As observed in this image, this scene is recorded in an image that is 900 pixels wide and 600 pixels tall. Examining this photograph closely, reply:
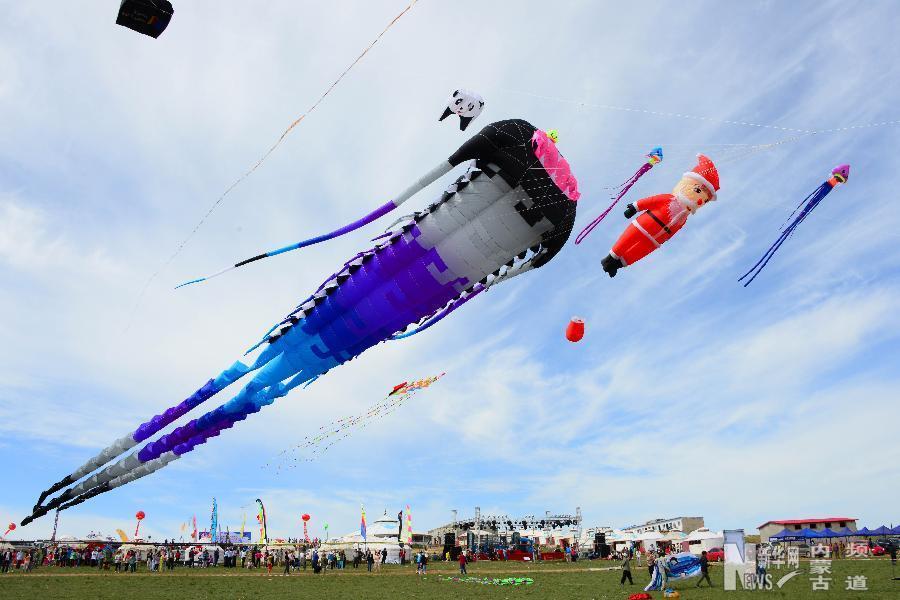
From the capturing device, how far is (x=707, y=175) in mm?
10078

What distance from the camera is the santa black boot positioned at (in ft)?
35.1

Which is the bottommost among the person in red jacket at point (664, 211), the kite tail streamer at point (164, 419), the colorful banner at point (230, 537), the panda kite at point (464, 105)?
the colorful banner at point (230, 537)

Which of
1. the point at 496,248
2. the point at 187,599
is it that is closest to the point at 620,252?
the point at 496,248

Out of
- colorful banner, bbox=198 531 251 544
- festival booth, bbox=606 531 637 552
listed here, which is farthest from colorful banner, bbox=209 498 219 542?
festival booth, bbox=606 531 637 552

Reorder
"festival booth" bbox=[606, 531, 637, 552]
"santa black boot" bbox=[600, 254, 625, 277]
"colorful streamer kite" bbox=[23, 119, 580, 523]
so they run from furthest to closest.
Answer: "festival booth" bbox=[606, 531, 637, 552]
"colorful streamer kite" bbox=[23, 119, 580, 523]
"santa black boot" bbox=[600, 254, 625, 277]

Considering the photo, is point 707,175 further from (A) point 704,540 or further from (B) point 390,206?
(A) point 704,540

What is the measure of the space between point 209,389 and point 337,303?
238 inches

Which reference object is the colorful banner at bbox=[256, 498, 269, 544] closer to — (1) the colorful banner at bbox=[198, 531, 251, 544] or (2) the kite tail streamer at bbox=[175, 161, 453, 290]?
(1) the colorful banner at bbox=[198, 531, 251, 544]

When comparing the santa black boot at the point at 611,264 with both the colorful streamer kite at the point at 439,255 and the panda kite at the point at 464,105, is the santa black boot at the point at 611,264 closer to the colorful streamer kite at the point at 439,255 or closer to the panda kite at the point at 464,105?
the colorful streamer kite at the point at 439,255

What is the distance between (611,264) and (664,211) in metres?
1.24

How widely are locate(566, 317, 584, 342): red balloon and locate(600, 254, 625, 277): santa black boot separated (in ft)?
5.90

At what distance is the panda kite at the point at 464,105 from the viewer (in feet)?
36.7

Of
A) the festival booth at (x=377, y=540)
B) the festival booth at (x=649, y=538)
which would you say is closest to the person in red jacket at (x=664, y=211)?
the festival booth at (x=377, y=540)

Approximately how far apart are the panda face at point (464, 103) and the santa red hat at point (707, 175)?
3873mm
